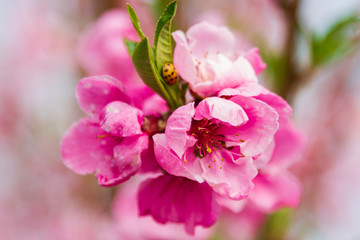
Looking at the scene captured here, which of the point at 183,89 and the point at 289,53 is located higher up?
the point at 183,89

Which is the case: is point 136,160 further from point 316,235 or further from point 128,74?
point 316,235

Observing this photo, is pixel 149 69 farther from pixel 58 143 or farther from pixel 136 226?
pixel 58 143

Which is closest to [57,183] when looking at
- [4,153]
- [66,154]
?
[4,153]

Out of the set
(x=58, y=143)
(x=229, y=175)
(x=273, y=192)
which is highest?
(x=229, y=175)

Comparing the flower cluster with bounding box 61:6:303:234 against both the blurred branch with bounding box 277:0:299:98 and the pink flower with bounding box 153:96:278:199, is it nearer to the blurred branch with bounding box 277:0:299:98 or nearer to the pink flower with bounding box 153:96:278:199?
the pink flower with bounding box 153:96:278:199

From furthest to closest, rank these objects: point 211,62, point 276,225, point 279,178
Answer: point 276,225 → point 279,178 → point 211,62

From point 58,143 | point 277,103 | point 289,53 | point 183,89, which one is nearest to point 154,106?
point 183,89

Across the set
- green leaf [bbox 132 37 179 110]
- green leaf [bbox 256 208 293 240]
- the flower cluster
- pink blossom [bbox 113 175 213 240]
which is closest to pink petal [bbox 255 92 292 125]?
the flower cluster

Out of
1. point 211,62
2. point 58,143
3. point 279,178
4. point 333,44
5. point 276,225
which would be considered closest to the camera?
point 211,62
